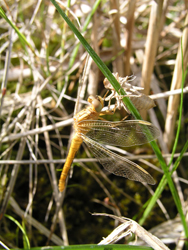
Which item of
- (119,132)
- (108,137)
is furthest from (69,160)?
(119,132)

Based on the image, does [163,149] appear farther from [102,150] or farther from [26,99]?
[26,99]

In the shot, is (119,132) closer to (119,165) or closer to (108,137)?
(108,137)

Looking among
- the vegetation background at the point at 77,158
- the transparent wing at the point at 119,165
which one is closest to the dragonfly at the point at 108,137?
the transparent wing at the point at 119,165

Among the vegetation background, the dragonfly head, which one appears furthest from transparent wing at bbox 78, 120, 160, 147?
the vegetation background

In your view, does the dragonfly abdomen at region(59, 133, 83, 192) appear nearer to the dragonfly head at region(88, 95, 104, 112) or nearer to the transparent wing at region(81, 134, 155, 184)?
the transparent wing at region(81, 134, 155, 184)

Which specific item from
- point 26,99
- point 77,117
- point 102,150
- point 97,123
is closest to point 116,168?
point 102,150

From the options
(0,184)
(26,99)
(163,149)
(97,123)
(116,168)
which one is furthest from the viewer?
(26,99)

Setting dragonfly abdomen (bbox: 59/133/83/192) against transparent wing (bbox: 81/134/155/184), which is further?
dragonfly abdomen (bbox: 59/133/83/192)
